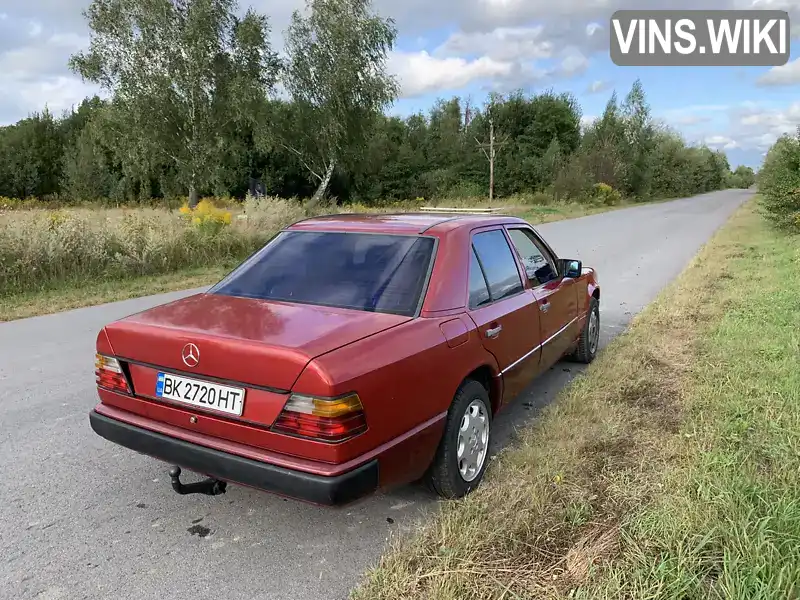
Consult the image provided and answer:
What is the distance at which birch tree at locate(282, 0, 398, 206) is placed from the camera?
3206 centimetres

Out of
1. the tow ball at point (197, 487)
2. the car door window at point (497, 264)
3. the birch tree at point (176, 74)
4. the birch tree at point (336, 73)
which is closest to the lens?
the tow ball at point (197, 487)

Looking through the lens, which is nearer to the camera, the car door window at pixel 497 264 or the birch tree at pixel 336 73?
the car door window at pixel 497 264

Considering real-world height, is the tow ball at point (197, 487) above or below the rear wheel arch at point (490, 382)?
below

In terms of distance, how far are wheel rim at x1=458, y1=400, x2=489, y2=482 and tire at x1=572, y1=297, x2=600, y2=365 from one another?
2.59m

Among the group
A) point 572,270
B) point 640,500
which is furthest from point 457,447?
point 572,270

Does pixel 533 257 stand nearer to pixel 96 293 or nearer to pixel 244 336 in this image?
pixel 244 336

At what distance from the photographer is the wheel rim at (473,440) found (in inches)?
129

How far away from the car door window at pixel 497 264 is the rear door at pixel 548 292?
0.74 feet

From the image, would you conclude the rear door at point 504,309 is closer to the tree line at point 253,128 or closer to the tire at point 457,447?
the tire at point 457,447

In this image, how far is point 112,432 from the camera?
3115 millimetres

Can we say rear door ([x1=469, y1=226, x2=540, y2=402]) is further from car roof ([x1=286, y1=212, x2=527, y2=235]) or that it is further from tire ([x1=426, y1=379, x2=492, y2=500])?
tire ([x1=426, y1=379, x2=492, y2=500])

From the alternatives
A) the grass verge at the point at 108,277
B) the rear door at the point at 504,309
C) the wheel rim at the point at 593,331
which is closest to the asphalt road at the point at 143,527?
the rear door at the point at 504,309

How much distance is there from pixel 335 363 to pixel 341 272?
3.54ft

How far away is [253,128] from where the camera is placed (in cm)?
3091
